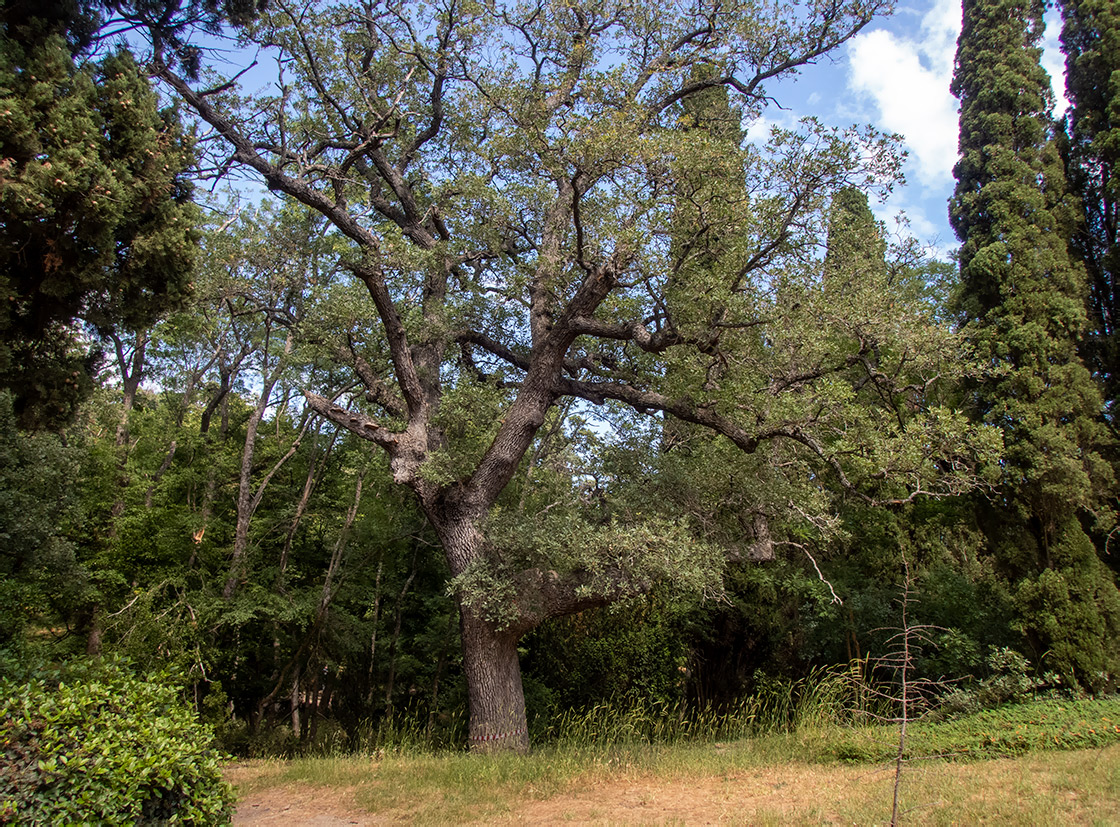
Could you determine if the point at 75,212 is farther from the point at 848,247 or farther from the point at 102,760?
the point at 848,247

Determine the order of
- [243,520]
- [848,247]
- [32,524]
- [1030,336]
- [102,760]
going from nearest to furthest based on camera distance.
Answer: [102,760]
[32,524]
[848,247]
[1030,336]
[243,520]

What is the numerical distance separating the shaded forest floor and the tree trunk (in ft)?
2.26

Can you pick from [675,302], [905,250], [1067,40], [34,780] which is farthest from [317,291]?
[1067,40]

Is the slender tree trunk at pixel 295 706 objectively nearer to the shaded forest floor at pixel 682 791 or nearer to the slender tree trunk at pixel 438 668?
the slender tree trunk at pixel 438 668

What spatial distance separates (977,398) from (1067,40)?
719 centimetres

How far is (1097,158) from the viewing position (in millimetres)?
10914

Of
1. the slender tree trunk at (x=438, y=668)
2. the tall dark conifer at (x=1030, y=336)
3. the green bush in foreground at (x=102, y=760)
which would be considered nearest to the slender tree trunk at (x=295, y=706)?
the slender tree trunk at (x=438, y=668)

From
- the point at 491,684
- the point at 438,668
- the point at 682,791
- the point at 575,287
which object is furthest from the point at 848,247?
the point at 438,668

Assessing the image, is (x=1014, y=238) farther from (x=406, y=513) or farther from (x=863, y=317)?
(x=406, y=513)

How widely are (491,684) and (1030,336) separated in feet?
29.3

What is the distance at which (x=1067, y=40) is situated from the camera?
11445mm

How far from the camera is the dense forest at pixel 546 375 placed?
20.9 feet

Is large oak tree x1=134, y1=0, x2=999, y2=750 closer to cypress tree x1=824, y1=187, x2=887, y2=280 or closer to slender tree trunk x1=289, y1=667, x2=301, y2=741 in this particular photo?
cypress tree x1=824, y1=187, x2=887, y2=280

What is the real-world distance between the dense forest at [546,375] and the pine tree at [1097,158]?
0.05 metres
